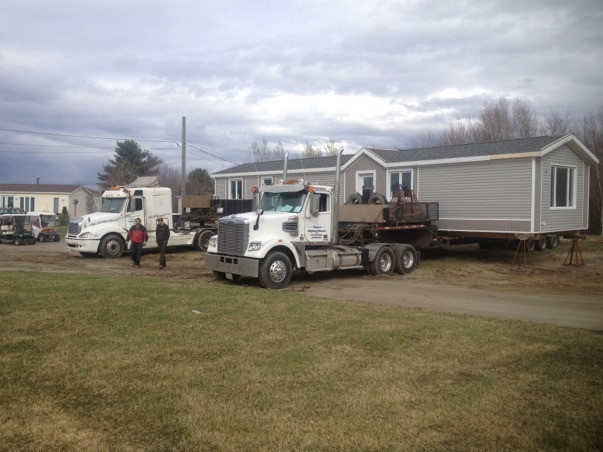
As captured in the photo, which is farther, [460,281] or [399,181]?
[399,181]

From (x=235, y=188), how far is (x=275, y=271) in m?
18.1

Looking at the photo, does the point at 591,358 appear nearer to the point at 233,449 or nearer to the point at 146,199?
the point at 233,449

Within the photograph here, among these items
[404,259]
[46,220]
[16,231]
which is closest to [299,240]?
[404,259]

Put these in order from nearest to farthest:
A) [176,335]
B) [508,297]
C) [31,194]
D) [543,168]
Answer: [176,335]
[508,297]
[543,168]
[31,194]

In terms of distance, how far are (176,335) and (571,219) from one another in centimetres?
1709

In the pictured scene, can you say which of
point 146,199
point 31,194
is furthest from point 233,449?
point 31,194

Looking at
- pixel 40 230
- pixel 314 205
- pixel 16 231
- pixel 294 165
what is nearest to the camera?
pixel 314 205

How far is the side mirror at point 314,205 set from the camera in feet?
47.2

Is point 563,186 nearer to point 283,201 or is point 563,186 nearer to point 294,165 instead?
point 283,201

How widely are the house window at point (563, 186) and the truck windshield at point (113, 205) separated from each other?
49.8ft

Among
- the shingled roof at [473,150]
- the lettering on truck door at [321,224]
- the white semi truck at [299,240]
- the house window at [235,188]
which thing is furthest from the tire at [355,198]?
the house window at [235,188]

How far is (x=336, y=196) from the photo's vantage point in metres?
14.9

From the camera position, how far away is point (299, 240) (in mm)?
14164

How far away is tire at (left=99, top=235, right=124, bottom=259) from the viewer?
20188 millimetres
